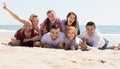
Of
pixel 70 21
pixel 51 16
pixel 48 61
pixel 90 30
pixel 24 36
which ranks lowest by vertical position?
pixel 48 61

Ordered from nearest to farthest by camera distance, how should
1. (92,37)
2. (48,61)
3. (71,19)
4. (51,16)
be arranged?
(48,61)
(71,19)
(92,37)
(51,16)

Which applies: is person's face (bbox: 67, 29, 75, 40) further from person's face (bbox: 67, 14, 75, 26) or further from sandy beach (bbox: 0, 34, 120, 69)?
sandy beach (bbox: 0, 34, 120, 69)

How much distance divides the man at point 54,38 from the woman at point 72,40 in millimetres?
146

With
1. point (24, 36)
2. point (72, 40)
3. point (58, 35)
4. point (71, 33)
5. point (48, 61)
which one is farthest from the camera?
point (24, 36)

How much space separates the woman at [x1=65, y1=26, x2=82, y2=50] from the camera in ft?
25.2

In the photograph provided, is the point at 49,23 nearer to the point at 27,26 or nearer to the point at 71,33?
the point at 27,26

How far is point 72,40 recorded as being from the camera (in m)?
7.81

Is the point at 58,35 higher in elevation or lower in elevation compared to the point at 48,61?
higher

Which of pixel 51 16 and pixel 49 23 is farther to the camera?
pixel 49 23

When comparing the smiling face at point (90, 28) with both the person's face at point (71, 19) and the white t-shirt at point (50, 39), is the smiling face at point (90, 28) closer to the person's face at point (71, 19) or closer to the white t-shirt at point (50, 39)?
the person's face at point (71, 19)

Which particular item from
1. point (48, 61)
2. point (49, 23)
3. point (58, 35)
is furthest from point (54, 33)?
point (48, 61)

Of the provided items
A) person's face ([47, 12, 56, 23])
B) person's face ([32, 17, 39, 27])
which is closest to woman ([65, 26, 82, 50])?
person's face ([47, 12, 56, 23])

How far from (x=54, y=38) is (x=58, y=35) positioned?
128 millimetres

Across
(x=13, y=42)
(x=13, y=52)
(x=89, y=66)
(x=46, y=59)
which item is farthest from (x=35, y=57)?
(x=13, y=42)
